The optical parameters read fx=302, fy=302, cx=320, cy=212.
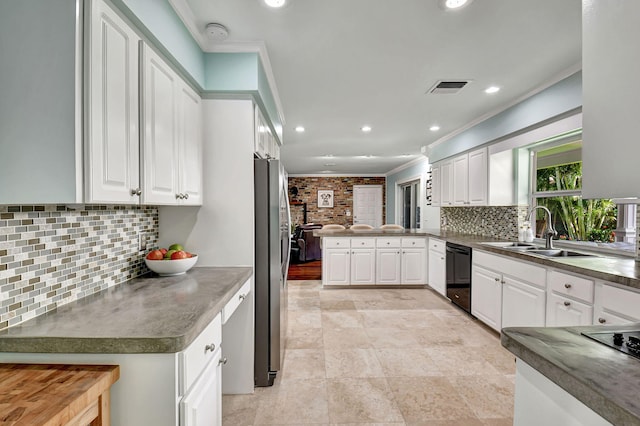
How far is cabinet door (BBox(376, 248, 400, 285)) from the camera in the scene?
467 centimetres

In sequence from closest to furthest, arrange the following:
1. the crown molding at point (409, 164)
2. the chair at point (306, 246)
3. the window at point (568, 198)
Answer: the window at point (568, 198)
the crown molding at point (409, 164)
the chair at point (306, 246)

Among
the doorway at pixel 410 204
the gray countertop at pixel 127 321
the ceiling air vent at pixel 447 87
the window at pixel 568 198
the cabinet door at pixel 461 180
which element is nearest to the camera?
the gray countertop at pixel 127 321

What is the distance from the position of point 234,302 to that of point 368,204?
8.72 m

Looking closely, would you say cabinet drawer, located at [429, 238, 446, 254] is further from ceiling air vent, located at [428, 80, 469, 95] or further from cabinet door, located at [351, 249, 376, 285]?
ceiling air vent, located at [428, 80, 469, 95]

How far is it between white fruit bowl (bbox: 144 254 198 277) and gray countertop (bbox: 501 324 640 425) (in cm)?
165

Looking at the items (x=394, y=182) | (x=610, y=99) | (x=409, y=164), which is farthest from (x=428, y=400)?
(x=394, y=182)

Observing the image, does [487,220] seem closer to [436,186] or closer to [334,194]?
[436,186]

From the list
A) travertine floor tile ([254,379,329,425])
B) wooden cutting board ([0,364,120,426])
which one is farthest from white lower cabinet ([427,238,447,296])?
wooden cutting board ([0,364,120,426])

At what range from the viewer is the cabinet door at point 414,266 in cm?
→ 469

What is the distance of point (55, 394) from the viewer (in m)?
0.80

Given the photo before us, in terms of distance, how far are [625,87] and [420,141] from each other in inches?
190

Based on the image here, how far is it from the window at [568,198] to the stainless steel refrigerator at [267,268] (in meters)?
2.69

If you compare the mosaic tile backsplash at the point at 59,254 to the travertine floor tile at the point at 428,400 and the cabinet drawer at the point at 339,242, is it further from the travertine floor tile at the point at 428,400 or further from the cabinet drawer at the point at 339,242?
the cabinet drawer at the point at 339,242

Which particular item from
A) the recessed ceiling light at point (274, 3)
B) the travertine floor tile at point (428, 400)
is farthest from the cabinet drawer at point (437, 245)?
the recessed ceiling light at point (274, 3)
